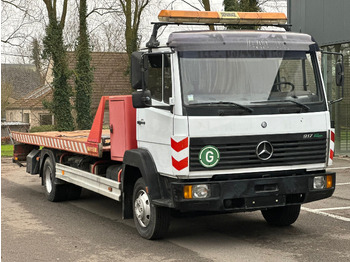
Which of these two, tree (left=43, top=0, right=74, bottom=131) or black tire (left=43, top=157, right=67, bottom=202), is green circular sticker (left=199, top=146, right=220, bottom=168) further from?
tree (left=43, top=0, right=74, bottom=131)

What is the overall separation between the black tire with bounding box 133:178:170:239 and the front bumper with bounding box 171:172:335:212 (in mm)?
531

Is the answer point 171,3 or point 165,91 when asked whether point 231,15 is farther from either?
point 171,3

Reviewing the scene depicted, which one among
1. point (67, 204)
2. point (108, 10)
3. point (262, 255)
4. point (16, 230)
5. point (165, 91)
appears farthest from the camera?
point (108, 10)

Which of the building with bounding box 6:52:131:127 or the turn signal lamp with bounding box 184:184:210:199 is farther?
the building with bounding box 6:52:131:127

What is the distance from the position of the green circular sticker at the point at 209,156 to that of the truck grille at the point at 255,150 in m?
0.03

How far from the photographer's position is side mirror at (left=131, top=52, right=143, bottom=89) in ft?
24.5

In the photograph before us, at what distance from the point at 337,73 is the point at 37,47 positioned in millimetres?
28142

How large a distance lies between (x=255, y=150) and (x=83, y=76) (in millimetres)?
28731

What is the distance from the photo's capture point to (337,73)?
8.12 m

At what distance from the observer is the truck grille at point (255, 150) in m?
7.17

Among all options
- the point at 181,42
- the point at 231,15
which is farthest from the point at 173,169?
the point at 231,15

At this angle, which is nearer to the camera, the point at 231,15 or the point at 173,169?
the point at 173,169

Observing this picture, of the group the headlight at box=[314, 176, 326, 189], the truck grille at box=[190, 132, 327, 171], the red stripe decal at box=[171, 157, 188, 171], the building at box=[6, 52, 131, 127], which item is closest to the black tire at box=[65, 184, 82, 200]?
the red stripe decal at box=[171, 157, 188, 171]

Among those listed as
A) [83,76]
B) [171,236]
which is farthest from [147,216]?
[83,76]
